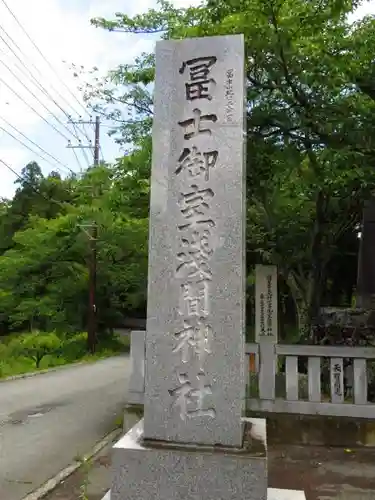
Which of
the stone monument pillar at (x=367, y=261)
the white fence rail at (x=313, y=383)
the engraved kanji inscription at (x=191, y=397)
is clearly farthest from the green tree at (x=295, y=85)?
the engraved kanji inscription at (x=191, y=397)

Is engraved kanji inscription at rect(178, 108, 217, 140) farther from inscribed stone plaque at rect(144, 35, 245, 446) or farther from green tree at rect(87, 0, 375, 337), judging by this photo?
green tree at rect(87, 0, 375, 337)

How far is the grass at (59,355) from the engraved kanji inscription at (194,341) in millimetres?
10990

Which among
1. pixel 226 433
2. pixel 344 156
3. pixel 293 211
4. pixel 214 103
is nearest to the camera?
pixel 226 433

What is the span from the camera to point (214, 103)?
335cm

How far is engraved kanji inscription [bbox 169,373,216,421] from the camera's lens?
3125 mm

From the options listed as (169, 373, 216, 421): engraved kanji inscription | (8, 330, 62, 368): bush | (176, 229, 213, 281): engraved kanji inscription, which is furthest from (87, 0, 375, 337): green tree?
(8, 330, 62, 368): bush

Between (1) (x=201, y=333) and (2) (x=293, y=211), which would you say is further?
(2) (x=293, y=211)

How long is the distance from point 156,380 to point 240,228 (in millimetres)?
1150

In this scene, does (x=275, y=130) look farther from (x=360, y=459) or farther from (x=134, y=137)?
(x=360, y=459)

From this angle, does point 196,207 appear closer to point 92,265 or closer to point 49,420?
point 49,420

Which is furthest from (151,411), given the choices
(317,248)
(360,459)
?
(317,248)

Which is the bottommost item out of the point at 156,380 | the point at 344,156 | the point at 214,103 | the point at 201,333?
the point at 156,380

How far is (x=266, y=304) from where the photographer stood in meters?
9.03

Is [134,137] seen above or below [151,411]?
above
